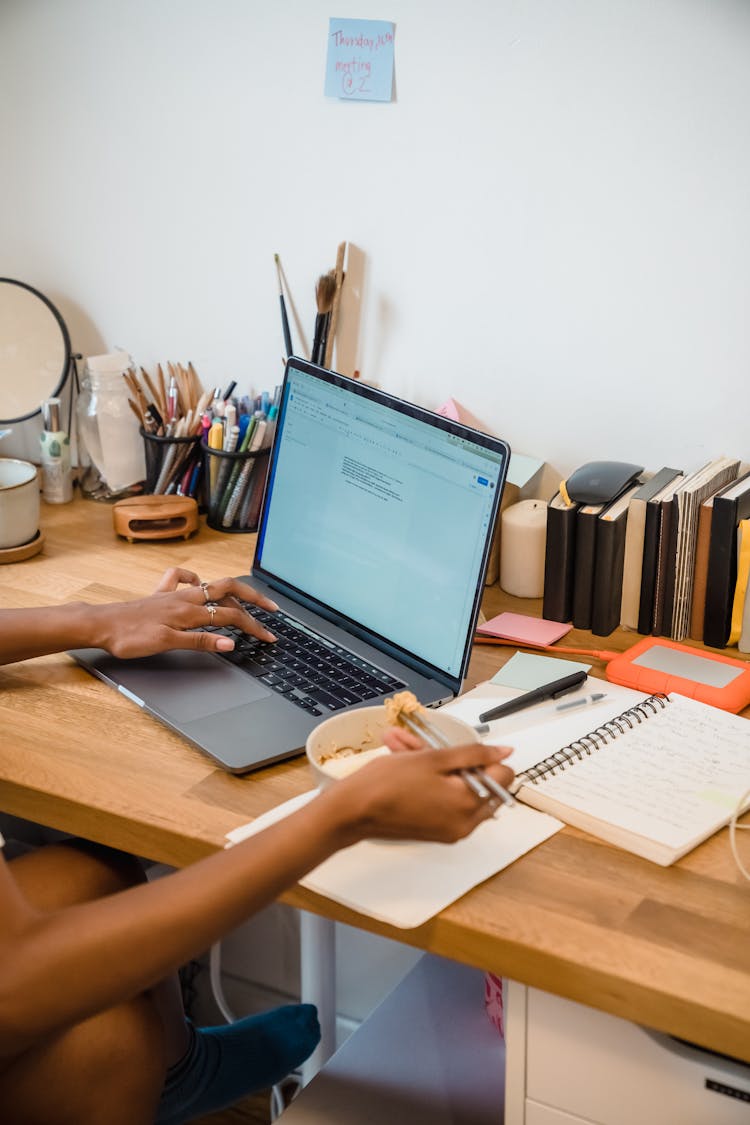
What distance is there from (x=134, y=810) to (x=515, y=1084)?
39 centimetres

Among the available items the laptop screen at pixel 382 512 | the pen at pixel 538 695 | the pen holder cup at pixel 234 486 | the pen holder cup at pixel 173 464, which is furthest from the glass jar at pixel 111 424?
the pen at pixel 538 695

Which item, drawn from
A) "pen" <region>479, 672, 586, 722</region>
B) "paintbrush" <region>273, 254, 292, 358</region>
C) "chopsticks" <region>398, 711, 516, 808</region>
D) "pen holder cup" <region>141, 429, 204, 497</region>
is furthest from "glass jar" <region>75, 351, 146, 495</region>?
"chopsticks" <region>398, 711, 516, 808</region>

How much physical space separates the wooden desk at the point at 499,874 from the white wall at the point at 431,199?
40 centimetres

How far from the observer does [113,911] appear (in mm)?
803

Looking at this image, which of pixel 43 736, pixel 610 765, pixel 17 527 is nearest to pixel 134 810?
pixel 43 736

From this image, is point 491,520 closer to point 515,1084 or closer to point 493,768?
point 493,768

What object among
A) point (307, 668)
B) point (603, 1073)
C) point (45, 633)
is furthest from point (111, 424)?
point (603, 1073)

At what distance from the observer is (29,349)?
1.82m

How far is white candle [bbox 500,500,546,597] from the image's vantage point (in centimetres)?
143

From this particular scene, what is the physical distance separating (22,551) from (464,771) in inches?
35.5

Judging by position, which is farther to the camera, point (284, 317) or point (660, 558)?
point (284, 317)

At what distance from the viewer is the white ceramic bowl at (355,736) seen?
970 millimetres

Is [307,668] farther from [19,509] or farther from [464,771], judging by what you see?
[19,509]

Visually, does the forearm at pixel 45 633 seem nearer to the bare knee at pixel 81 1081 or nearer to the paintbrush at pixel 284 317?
the bare knee at pixel 81 1081
